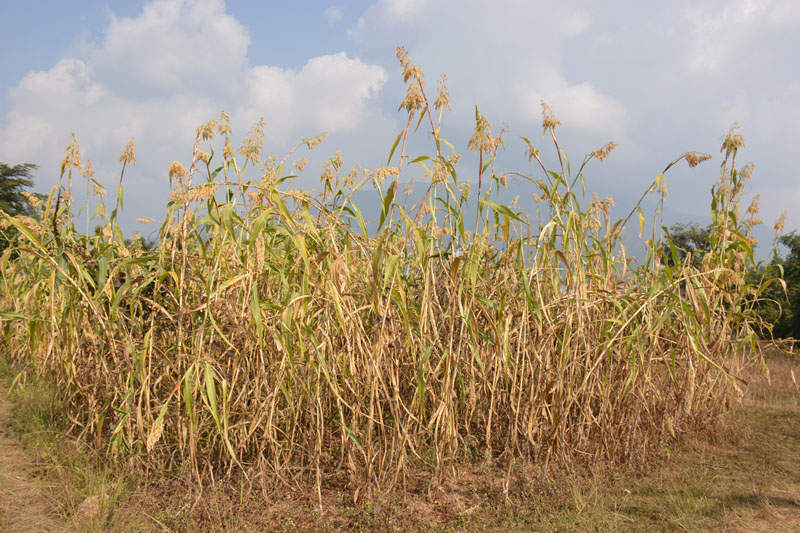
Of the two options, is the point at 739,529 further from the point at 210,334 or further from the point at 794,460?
the point at 210,334

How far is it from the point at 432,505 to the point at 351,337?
730mm

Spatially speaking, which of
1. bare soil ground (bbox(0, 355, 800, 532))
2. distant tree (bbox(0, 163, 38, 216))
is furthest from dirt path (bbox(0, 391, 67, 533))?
distant tree (bbox(0, 163, 38, 216))

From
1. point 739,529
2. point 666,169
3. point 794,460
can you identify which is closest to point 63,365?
point 739,529

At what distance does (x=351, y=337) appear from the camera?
2164 mm

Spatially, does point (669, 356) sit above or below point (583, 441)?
above

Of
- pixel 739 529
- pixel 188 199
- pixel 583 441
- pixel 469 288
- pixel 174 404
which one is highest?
pixel 188 199

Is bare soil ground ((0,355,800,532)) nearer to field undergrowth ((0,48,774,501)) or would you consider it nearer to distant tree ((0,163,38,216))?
field undergrowth ((0,48,774,501))

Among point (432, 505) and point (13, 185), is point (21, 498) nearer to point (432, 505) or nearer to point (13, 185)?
point (432, 505)

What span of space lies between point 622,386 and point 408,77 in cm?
165

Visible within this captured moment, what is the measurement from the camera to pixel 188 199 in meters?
2.05

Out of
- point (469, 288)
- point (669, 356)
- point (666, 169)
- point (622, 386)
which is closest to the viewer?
point (469, 288)

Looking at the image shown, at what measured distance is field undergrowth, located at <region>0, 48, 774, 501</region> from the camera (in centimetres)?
202

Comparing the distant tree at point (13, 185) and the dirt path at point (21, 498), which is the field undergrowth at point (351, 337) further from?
the distant tree at point (13, 185)

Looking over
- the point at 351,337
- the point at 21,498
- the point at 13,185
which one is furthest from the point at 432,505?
the point at 13,185
